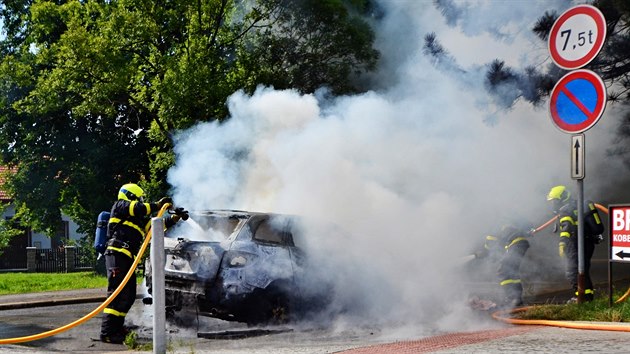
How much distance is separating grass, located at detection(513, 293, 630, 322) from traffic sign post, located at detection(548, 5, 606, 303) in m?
0.39

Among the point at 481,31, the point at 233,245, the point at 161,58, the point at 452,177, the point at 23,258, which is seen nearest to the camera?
the point at 233,245

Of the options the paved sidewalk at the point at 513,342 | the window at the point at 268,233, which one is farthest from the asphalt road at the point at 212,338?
the window at the point at 268,233

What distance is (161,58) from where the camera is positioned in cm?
1748

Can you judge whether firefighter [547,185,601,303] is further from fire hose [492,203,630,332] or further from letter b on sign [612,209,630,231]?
letter b on sign [612,209,630,231]

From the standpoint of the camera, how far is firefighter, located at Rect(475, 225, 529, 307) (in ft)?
30.9

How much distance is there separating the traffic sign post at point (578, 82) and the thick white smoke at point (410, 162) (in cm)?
240

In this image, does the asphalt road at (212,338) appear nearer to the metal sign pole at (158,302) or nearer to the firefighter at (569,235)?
the metal sign pole at (158,302)

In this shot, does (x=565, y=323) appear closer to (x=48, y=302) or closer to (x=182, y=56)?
(x=48, y=302)

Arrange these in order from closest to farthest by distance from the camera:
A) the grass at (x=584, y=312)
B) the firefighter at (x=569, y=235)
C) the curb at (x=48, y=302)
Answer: the grass at (x=584, y=312) → the firefighter at (x=569, y=235) → the curb at (x=48, y=302)

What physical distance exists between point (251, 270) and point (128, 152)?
1628 centimetres

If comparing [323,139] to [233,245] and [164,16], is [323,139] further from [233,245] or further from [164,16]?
[164,16]

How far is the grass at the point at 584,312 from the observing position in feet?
24.5

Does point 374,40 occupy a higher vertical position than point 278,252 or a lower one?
higher

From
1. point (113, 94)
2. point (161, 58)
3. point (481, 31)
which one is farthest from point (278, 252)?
point (113, 94)
